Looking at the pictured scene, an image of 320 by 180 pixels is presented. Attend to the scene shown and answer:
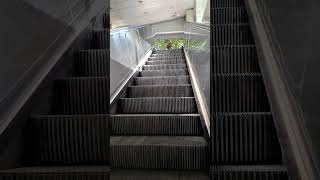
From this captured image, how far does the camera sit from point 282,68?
82.8 inches

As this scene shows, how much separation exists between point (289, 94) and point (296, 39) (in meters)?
0.30

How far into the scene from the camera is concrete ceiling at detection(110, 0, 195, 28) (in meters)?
9.04

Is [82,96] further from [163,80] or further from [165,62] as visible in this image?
[165,62]

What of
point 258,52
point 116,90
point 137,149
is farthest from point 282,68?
point 116,90

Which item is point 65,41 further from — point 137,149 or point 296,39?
point 296,39

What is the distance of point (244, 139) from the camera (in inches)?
88.7

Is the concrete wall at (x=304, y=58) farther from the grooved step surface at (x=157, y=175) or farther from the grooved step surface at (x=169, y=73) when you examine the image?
the grooved step surface at (x=169, y=73)

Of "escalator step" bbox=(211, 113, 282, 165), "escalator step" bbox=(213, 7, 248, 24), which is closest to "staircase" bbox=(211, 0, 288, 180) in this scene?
"escalator step" bbox=(211, 113, 282, 165)

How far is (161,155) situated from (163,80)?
1951 millimetres

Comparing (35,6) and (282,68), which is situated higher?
(35,6)

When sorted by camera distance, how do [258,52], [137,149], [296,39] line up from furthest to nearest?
[258,52], [137,149], [296,39]

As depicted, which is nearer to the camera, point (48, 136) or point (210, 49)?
point (48, 136)

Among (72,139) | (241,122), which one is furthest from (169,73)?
(72,139)

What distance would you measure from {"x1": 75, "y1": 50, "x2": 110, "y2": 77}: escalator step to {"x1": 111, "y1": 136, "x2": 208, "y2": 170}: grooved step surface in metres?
0.88
